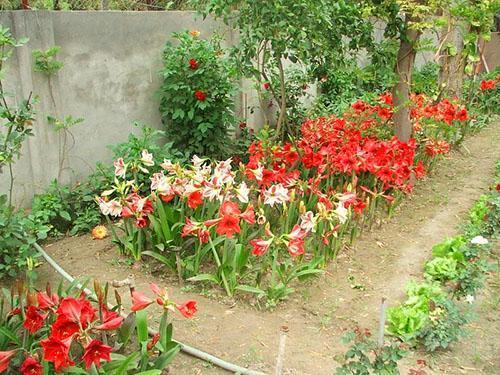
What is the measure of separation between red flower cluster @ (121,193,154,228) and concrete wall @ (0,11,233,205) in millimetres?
1312

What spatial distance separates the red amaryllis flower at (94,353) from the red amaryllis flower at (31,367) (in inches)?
7.8

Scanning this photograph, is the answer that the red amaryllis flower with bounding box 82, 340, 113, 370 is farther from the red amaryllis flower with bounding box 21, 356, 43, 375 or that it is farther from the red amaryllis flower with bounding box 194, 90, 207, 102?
the red amaryllis flower with bounding box 194, 90, 207, 102

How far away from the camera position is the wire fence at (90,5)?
4855 millimetres

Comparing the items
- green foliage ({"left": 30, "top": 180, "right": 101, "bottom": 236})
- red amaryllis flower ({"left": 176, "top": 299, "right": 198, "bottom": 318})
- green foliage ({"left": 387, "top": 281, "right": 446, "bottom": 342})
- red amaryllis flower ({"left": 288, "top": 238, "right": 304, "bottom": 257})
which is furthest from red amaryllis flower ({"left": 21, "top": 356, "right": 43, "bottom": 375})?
green foliage ({"left": 30, "top": 180, "right": 101, "bottom": 236})

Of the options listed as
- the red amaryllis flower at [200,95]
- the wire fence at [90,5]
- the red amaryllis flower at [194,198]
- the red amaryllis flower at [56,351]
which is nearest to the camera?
the red amaryllis flower at [56,351]

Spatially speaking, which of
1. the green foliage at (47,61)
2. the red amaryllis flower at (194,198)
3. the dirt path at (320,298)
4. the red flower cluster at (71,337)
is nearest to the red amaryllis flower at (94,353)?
the red flower cluster at (71,337)

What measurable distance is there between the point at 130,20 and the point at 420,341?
3.95m

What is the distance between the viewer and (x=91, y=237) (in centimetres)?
465

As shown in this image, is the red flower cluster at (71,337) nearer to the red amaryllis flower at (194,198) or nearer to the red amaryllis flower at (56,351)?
the red amaryllis flower at (56,351)

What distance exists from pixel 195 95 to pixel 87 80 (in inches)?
40.8

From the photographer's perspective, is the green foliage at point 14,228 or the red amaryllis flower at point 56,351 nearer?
the red amaryllis flower at point 56,351

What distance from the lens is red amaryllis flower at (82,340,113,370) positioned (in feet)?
7.30

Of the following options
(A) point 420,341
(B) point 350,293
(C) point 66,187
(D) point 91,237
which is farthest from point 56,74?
(A) point 420,341

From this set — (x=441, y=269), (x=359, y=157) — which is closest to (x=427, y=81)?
(x=359, y=157)
